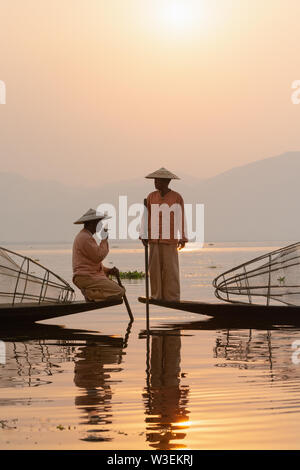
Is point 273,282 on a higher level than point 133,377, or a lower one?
higher

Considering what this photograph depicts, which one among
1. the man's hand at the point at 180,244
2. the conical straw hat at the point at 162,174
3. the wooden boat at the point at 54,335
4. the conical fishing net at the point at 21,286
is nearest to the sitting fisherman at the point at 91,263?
the conical fishing net at the point at 21,286

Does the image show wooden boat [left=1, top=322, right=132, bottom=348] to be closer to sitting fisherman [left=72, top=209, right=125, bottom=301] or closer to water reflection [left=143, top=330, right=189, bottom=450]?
sitting fisherman [left=72, top=209, right=125, bottom=301]

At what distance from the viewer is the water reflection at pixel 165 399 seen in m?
5.58

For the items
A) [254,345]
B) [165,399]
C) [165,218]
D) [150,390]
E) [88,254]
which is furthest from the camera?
[165,218]

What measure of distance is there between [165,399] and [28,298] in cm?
692

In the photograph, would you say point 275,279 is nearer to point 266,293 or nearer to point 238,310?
point 266,293

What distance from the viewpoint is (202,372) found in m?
8.35

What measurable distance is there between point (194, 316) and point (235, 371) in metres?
7.20

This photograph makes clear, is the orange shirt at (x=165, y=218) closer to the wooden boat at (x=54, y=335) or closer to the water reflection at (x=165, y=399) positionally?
Result: the wooden boat at (x=54, y=335)

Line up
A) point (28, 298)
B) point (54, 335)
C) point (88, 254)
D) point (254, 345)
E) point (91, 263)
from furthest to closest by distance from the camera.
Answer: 1. point (28, 298)
2. point (91, 263)
3. point (88, 254)
4. point (54, 335)
5. point (254, 345)

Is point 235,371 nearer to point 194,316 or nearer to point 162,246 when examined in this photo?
point 162,246

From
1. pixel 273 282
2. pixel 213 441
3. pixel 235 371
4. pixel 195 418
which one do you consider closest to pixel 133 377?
pixel 235 371

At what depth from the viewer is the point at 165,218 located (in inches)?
506

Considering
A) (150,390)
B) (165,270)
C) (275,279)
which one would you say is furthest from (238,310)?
(150,390)
